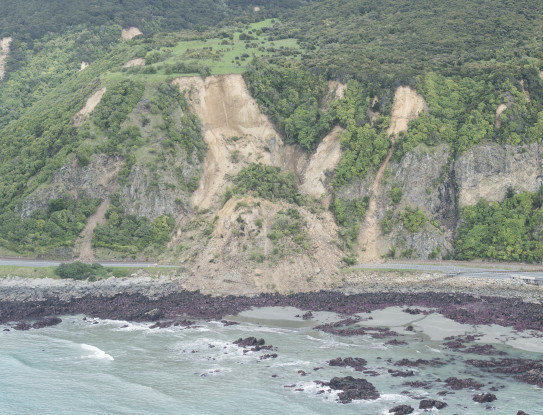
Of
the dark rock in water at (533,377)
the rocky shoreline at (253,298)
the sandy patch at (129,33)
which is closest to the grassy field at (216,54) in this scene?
the sandy patch at (129,33)

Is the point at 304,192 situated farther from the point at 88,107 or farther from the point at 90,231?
the point at 88,107

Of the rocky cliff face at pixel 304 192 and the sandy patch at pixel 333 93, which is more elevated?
the sandy patch at pixel 333 93

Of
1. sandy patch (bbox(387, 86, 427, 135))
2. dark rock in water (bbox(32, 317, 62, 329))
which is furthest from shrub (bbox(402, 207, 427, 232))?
dark rock in water (bbox(32, 317, 62, 329))

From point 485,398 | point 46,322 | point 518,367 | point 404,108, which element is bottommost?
point 46,322

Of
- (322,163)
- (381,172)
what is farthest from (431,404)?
(322,163)

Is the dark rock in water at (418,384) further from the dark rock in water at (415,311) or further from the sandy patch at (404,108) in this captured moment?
the sandy patch at (404,108)

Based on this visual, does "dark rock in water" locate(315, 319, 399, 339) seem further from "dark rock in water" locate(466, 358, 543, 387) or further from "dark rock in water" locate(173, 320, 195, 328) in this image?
"dark rock in water" locate(173, 320, 195, 328)
